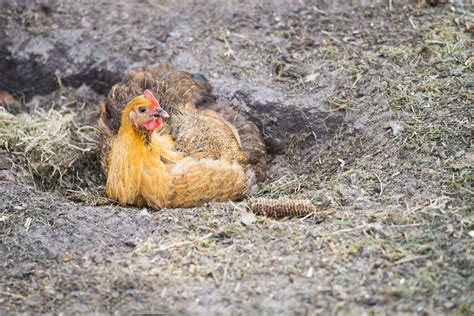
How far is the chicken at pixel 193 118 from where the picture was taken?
604 cm

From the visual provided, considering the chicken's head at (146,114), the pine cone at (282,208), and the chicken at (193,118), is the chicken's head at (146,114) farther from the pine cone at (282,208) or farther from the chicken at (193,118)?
the pine cone at (282,208)

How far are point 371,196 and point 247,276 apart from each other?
4.40ft

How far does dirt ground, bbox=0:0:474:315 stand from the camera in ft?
14.4

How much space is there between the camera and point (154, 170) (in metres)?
5.56

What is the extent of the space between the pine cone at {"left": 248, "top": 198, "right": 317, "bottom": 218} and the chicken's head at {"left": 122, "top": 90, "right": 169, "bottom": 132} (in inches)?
39.2

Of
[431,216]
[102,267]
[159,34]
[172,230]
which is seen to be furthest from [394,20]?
[102,267]

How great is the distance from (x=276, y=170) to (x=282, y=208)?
56.1 inches

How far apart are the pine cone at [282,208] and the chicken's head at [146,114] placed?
3.26ft

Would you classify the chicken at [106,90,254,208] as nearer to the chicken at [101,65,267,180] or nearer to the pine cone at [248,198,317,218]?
the chicken at [101,65,267,180]

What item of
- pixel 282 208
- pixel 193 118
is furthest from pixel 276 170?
pixel 282 208

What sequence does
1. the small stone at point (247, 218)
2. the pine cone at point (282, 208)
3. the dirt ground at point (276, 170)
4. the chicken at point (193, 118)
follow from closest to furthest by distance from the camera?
the dirt ground at point (276, 170), the small stone at point (247, 218), the pine cone at point (282, 208), the chicken at point (193, 118)

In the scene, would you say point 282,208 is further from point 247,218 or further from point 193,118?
point 193,118

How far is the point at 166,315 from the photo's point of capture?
421 cm

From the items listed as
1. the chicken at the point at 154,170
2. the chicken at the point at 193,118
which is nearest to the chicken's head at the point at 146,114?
the chicken at the point at 154,170
